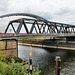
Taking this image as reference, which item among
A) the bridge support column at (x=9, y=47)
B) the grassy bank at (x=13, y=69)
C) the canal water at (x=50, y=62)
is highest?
the grassy bank at (x=13, y=69)

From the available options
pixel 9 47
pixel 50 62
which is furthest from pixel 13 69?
pixel 50 62

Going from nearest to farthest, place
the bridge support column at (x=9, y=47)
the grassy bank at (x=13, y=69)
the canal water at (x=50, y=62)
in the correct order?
the grassy bank at (x=13, y=69)
the canal water at (x=50, y=62)
the bridge support column at (x=9, y=47)

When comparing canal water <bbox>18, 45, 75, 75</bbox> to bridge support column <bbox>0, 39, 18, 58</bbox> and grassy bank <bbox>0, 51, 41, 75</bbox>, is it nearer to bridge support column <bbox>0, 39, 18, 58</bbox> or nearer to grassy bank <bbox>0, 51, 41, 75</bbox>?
bridge support column <bbox>0, 39, 18, 58</bbox>

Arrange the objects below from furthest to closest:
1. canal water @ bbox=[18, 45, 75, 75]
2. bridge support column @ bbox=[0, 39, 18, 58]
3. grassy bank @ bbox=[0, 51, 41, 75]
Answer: bridge support column @ bbox=[0, 39, 18, 58] → canal water @ bbox=[18, 45, 75, 75] → grassy bank @ bbox=[0, 51, 41, 75]

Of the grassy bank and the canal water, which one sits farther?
the canal water

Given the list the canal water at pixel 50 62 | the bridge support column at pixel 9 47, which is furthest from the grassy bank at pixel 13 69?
the bridge support column at pixel 9 47

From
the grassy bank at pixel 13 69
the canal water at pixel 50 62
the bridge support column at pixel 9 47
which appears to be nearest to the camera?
the grassy bank at pixel 13 69

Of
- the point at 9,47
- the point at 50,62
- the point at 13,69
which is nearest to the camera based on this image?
the point at 13,69

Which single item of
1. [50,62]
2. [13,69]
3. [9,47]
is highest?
[13,69]

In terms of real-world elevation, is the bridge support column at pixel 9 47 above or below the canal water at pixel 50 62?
above

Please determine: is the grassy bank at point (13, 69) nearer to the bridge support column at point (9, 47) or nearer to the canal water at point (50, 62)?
the canal water at point (50, 62)

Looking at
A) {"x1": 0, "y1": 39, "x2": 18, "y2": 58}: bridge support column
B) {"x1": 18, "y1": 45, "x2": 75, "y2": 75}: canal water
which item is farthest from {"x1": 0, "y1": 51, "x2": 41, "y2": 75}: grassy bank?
{"x1": 0, "y1": 39, "x2": 18, "y2": 58}: bridge support column

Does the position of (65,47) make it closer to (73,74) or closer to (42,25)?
(42,25)

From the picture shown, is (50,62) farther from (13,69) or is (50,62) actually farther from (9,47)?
(13,69)
